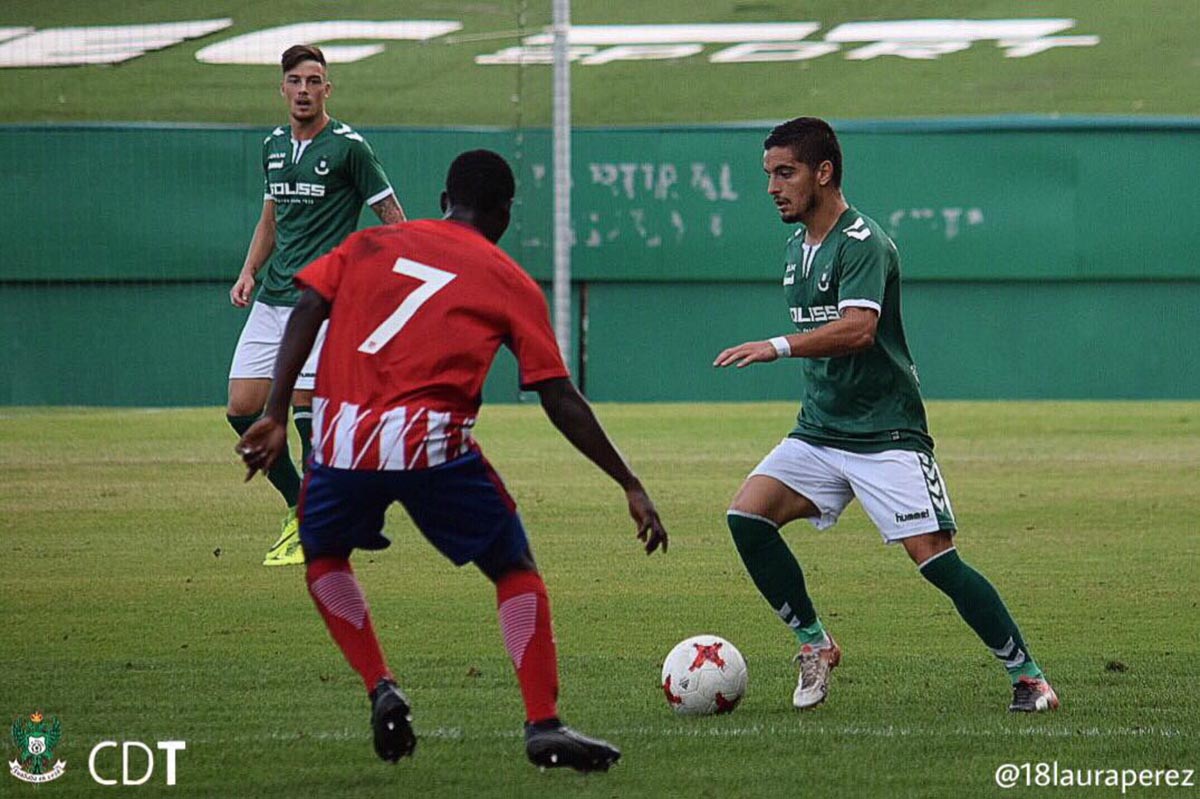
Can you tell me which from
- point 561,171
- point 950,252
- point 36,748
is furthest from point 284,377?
point 950,252

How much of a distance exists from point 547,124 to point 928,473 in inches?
926

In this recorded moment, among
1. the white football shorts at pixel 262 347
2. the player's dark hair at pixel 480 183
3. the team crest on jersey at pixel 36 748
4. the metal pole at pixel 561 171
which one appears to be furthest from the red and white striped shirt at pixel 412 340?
the metal pole at pixel 561 171

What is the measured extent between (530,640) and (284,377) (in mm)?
1106

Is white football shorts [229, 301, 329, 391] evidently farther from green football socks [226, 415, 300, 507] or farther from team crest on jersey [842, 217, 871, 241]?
team crest on jersey [842, 217, 871, 241]

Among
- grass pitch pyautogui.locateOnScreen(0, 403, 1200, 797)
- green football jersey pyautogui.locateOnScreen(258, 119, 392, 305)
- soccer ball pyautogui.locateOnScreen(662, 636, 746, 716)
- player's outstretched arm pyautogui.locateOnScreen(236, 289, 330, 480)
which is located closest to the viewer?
player's outstretched arm pyautogui.locateOnScreen(236, 289, 330, 480)

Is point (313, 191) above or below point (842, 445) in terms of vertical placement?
above

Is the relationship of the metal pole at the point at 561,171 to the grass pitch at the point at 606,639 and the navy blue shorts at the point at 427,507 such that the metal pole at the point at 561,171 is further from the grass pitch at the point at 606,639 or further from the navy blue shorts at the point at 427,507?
the navy blue shorts at the point at 427,507

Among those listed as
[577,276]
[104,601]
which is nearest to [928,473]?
[104,601]

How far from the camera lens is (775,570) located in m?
7.33

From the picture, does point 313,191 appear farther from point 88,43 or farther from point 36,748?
point 88,43

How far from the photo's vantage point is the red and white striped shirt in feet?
18.7

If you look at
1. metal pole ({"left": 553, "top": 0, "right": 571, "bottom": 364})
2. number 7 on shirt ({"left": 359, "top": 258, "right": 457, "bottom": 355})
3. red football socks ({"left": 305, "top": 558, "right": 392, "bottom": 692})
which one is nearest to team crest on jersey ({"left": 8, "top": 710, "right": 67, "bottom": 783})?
red football socks ({"left": 305, "top": 558, "right": 392, "bottom": 692})

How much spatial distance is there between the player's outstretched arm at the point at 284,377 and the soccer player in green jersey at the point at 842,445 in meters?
2.04

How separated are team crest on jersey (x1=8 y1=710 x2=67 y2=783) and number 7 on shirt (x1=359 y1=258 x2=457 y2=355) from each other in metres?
1.65
